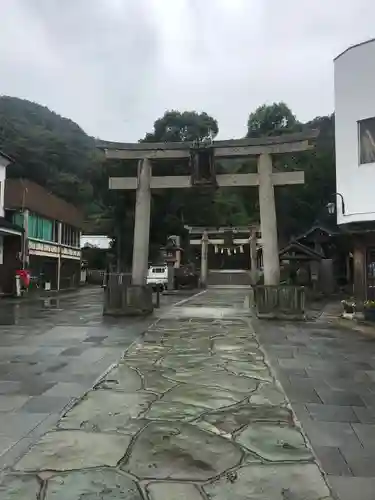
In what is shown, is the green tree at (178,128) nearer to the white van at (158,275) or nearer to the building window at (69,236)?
the building window at (69,236)

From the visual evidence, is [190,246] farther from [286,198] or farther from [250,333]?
[250,333]

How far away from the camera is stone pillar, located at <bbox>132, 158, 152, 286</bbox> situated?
15.1 meters

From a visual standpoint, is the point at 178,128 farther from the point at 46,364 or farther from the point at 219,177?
the point at 46,364

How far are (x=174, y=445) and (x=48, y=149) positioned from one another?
50.4m

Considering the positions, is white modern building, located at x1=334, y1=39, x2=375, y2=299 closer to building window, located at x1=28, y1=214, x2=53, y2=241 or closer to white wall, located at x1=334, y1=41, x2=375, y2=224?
white wall, located at x1=334, y1=41, x2=375, y2=224

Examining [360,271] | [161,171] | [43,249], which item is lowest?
[360,271]

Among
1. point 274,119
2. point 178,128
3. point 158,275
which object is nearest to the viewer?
point 158,275

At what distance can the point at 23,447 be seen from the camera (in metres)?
3.86

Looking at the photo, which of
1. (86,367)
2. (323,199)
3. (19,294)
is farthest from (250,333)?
(323,199)

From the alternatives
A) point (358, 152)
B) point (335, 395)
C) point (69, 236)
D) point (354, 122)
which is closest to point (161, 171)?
point (69, 236)

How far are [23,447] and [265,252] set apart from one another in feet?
37.4

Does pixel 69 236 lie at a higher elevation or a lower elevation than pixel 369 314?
higher

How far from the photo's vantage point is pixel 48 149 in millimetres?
50375

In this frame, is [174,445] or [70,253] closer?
[174,445]
